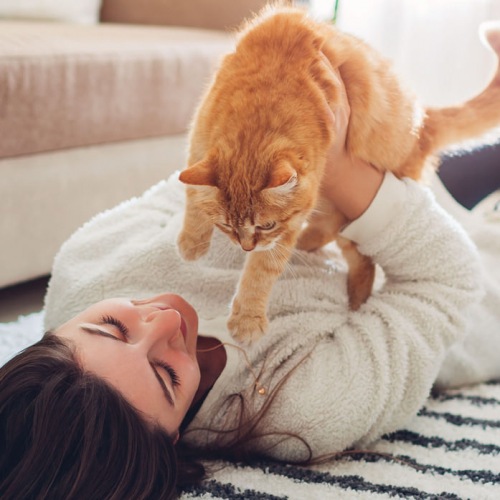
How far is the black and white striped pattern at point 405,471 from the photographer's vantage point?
90cm

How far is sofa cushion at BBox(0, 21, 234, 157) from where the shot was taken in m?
1.55

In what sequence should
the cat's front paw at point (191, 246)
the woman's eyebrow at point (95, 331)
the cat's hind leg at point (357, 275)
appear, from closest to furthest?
the woman's eyebrow at point (95, 331) < the cat's front paw at point (191, 246) < the cat's hind leg at point (357, 275)

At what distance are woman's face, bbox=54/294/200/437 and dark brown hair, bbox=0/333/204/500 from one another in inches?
1.0

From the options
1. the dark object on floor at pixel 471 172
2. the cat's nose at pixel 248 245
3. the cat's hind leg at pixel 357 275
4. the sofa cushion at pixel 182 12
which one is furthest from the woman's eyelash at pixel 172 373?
the sofa cushion at pixel 182 12

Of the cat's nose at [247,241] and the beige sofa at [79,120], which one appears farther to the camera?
the beige sofa at [79,120]

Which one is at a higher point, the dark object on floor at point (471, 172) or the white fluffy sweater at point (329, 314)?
the dark object on floor at point (471, 172)

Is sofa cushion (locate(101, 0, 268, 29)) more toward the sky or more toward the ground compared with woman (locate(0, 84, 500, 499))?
more toward the sky

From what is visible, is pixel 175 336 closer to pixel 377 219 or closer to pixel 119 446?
pixel 119 446

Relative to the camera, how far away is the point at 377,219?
1087 millimetres

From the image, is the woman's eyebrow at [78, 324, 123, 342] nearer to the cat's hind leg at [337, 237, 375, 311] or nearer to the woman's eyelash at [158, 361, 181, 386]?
the woman's eyelash at [158, 361, 181, 386]

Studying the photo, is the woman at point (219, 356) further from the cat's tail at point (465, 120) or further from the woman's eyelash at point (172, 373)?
the cat's tail at point (465, 120)

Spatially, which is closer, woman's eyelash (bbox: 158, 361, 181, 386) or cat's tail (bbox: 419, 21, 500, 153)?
woman's eyelash (bbox: 158, 361, 181, 386)

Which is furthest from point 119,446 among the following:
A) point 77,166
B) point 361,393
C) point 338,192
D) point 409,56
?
point 409,56

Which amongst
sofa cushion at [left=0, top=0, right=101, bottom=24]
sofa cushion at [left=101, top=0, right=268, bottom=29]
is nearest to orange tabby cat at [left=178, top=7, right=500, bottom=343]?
sofa cushion at [left=101, top=0, right=268, bottom=29]
